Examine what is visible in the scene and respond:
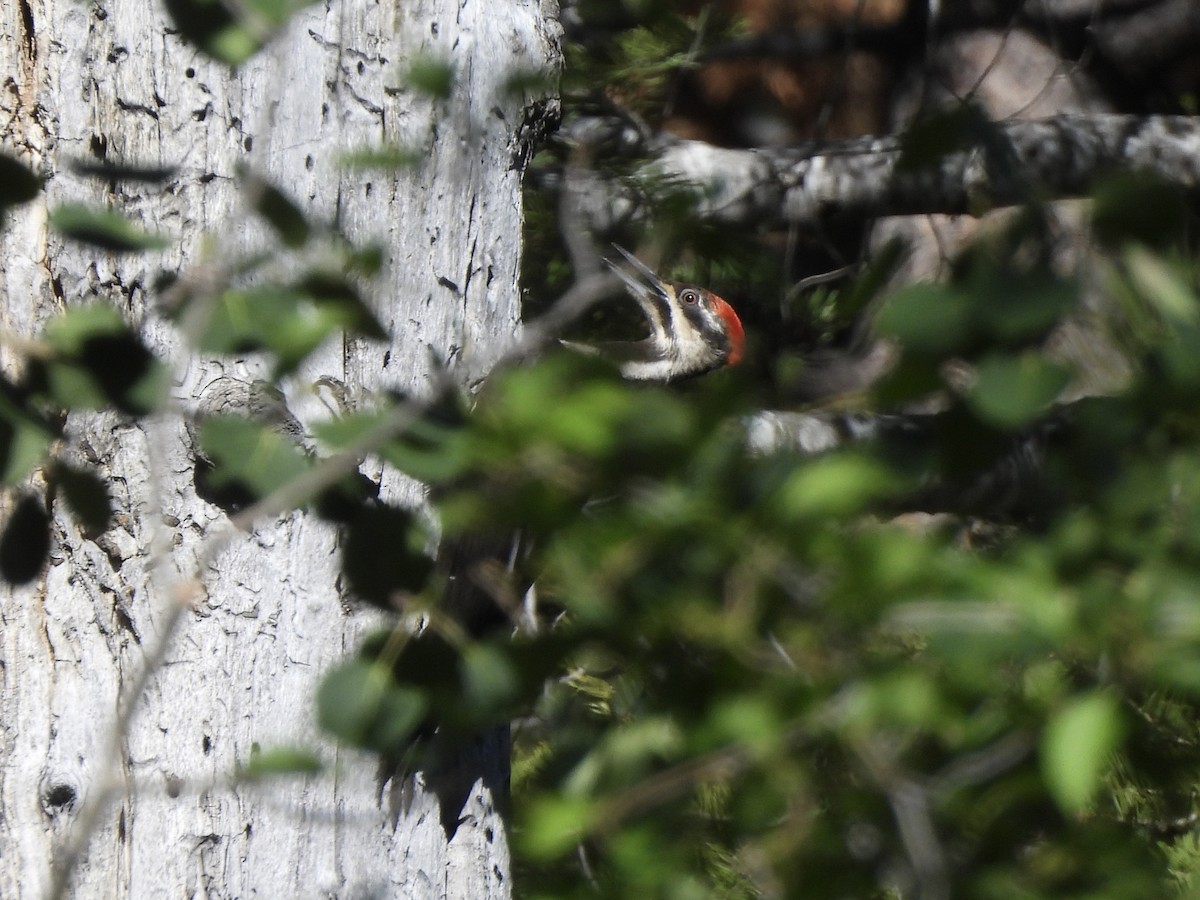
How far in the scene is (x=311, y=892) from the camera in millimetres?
1170

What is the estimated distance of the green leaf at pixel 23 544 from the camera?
29.1 inches

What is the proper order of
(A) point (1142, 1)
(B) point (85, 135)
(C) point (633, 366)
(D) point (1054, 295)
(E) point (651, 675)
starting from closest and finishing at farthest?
(D) point (1054, 295)
(E) point (651, 675)
(B) point (85, 135)
(C) point (633, 366)
(A) point (1142, 1)

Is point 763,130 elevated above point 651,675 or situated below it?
below

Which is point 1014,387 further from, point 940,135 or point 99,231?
point 99,231

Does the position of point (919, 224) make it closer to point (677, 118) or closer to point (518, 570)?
point (677, 118)

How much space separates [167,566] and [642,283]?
6.86 feet

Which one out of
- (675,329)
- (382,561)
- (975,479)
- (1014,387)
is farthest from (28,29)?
(675,329)

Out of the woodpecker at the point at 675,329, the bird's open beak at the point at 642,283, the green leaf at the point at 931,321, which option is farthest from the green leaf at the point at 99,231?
the woodpecker at the point at 675,329

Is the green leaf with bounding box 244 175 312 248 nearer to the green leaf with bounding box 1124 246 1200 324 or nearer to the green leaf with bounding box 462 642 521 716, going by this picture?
the green leaf with bounding box 462 642 521 716

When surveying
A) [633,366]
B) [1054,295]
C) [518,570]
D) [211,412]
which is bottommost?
[633,366]

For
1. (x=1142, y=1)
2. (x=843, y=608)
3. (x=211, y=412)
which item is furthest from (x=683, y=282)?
(x=843, y=608)

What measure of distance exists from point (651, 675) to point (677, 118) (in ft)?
9.95

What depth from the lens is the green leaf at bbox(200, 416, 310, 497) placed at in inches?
26.5

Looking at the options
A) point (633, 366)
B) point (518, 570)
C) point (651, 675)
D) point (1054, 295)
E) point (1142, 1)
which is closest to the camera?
point (1054, 295)
